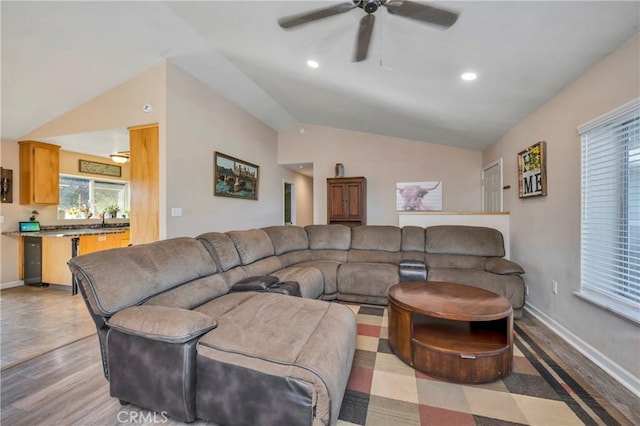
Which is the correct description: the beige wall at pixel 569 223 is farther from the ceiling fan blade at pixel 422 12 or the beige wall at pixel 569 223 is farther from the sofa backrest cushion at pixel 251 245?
the sofa backrest cushion at pixel 251 245

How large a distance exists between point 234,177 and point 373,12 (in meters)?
3.58

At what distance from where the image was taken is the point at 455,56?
2322mm

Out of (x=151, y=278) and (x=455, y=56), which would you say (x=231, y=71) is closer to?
(x=455, y=56)

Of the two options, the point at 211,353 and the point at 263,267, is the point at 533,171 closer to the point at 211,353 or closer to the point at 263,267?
the point at 263,267

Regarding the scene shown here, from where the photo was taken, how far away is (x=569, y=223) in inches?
94.3

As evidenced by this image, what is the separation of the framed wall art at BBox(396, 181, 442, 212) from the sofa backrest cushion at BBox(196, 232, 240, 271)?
419cm

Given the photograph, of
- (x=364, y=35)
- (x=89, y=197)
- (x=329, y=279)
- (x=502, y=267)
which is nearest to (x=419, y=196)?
(x=502, y=267)

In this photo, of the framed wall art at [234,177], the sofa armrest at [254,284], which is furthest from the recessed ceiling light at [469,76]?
the framed wall art at [234,177]

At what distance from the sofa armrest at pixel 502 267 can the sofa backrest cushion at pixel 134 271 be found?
2.98 meters

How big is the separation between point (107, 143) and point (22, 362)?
3.55m

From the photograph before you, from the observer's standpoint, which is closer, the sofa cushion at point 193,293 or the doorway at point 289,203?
the sofa cushion at point 193,293

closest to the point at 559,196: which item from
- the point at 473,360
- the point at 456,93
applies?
the point at 456,93

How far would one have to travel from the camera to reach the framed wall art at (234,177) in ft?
14.3

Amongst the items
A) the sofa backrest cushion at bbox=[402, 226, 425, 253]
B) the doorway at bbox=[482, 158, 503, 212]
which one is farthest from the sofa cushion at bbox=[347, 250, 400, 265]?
the doorway at bbox=[482, 158, 503, 212]
